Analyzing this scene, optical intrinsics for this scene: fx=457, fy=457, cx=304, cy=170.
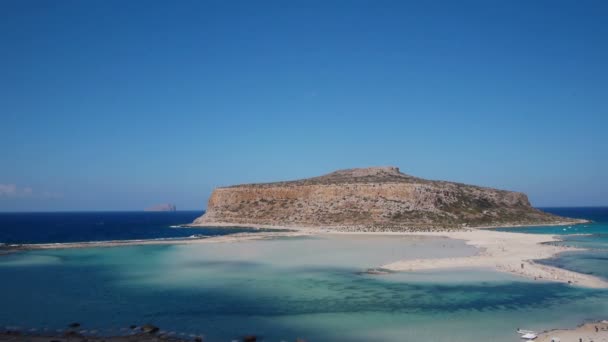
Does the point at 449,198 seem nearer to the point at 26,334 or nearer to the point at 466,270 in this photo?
the point at 466,270

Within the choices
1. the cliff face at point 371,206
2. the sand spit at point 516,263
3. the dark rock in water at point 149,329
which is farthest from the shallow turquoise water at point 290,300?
the cliff face at point 371,206

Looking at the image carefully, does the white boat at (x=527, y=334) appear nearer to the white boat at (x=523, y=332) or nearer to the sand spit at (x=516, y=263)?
the white boat at (x=523, y=332)

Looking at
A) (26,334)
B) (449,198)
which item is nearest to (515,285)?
(26,334)

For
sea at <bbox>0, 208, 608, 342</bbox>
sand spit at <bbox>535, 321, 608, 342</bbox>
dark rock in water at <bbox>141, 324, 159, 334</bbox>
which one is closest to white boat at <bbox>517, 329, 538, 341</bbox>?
sand spit at <bbox>535, 321, 608, 342</bbox>

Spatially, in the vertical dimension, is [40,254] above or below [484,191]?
below

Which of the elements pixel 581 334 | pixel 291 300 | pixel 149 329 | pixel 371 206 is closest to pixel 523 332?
pixel 581 334
